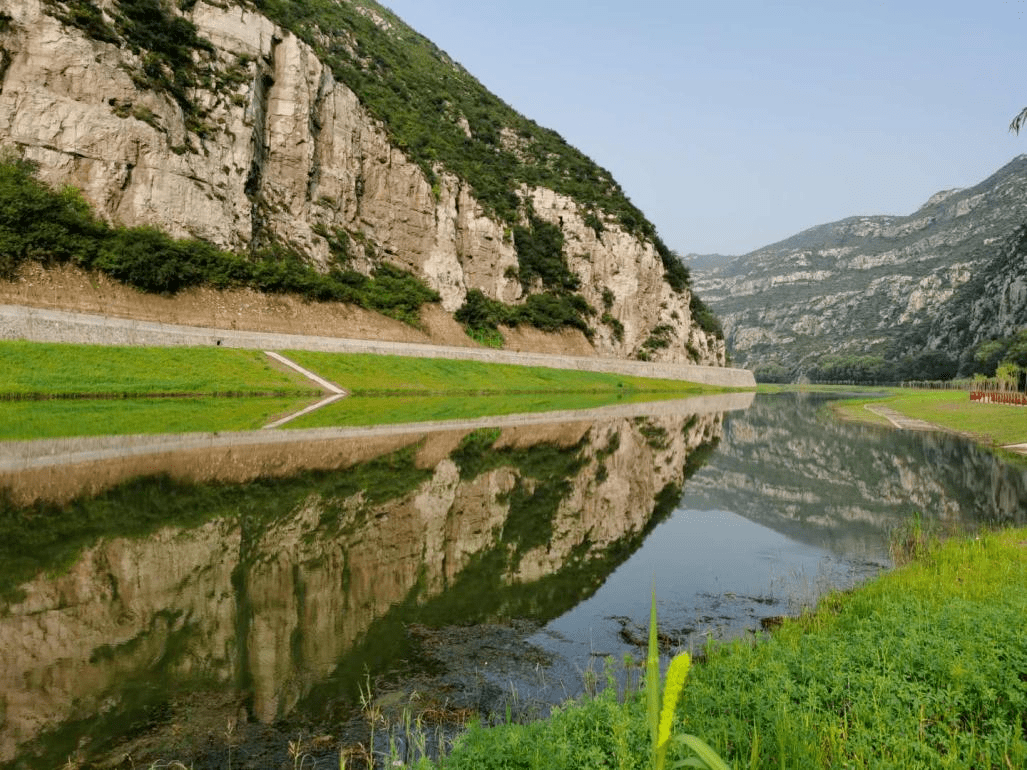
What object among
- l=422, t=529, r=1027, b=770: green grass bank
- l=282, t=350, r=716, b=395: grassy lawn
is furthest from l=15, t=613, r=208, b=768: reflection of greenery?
l=282, t=350, r=716, b=395: grassy lawn

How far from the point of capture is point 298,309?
59.6m

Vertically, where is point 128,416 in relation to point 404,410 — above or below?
above

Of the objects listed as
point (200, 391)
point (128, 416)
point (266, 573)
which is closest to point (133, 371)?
point (200, 391)

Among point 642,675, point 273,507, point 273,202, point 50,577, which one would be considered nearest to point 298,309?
point 273,202

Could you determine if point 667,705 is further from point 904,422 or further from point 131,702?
point 904,422

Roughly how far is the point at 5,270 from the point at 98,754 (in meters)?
49.4

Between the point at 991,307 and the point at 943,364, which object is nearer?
the point at 991,307

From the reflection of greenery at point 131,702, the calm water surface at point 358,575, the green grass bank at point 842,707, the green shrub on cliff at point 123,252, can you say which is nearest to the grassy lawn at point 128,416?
the calm water surface at point 358,575

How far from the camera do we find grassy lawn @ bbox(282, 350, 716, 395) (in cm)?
4950

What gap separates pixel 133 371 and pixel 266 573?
33.6m

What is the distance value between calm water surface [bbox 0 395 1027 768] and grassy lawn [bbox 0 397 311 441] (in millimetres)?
3940

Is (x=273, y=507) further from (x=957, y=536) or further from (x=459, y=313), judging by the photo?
(x=459, y=313)

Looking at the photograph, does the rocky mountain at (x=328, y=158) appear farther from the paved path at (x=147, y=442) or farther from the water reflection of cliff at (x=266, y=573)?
the water reflection of cliff at (x=266, y=573)

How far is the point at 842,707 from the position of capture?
203 inches
